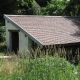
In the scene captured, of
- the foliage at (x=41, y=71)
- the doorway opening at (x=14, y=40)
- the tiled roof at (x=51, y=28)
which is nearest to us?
the foliage at (x=41, y=71)

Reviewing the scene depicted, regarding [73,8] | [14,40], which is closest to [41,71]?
[14,40]

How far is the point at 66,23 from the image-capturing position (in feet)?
65.4

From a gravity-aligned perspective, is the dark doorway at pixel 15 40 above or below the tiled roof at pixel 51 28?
below

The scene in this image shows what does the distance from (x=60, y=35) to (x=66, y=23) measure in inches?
130

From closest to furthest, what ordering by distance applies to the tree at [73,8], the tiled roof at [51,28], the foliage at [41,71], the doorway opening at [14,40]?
the foliage at [41,71] < the tiled roof at [51,28] < the doorway opening at [14,40] < the tree at [73,8]

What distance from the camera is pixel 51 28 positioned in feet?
59.5

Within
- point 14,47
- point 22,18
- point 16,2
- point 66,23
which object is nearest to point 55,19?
point 66,23

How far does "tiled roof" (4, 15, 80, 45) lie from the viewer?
1611 centimetres

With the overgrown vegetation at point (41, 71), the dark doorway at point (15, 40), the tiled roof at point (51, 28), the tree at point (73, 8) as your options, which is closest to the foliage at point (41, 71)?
the overgrown vegetation at point (41, 71)

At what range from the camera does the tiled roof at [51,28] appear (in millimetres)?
16109

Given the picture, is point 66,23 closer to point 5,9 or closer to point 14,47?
point 14,47

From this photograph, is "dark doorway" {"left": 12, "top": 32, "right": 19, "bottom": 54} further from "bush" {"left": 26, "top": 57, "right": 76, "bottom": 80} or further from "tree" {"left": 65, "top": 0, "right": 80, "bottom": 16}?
"bush" {"left": 26, "top": 57, "right": 76, "bottom": 80}

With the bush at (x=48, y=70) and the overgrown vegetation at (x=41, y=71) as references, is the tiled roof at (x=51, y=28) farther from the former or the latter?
the bush at (x=48, y=70)

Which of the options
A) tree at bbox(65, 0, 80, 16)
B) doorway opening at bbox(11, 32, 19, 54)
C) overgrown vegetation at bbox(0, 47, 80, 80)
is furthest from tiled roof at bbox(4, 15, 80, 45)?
overgrown vegetation at bbox(0, 47, 80, 80)
